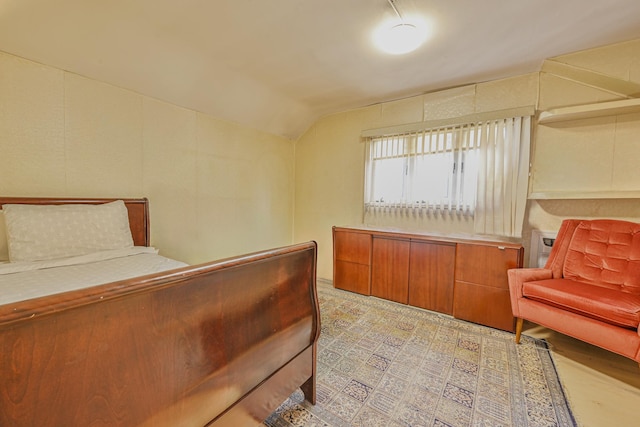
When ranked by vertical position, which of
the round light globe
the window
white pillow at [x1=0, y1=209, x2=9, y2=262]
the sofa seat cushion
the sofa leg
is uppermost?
the round light globe

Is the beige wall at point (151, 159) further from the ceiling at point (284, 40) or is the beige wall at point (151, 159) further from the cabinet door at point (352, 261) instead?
the cabinet door at point (352, 261)

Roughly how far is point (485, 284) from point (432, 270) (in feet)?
1.59

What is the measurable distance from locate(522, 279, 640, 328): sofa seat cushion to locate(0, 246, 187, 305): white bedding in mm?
2817

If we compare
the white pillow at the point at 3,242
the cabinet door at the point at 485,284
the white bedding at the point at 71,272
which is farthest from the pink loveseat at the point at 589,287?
the white pillow at the point at 3,242

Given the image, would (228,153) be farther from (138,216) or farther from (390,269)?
(390,269)

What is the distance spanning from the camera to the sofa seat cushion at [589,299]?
63.7 inches

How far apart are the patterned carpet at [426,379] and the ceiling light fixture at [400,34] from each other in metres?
2.46

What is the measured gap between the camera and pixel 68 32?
6.28 feet

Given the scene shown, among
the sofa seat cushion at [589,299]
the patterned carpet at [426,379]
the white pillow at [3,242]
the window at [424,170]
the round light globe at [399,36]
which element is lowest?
the patterned carpet at [426,379]

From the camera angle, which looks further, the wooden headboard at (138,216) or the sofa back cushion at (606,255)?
the wooden headboard at (138,216)

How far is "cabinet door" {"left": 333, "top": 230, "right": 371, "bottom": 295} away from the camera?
10.5ft

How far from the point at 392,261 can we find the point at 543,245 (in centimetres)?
144

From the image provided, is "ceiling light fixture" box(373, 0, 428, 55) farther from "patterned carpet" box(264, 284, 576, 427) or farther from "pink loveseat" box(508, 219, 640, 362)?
"patterned carpet" box(264, 284, 576, 427)

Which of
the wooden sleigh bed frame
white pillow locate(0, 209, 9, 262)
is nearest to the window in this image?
the wooden sleigh bed frame
